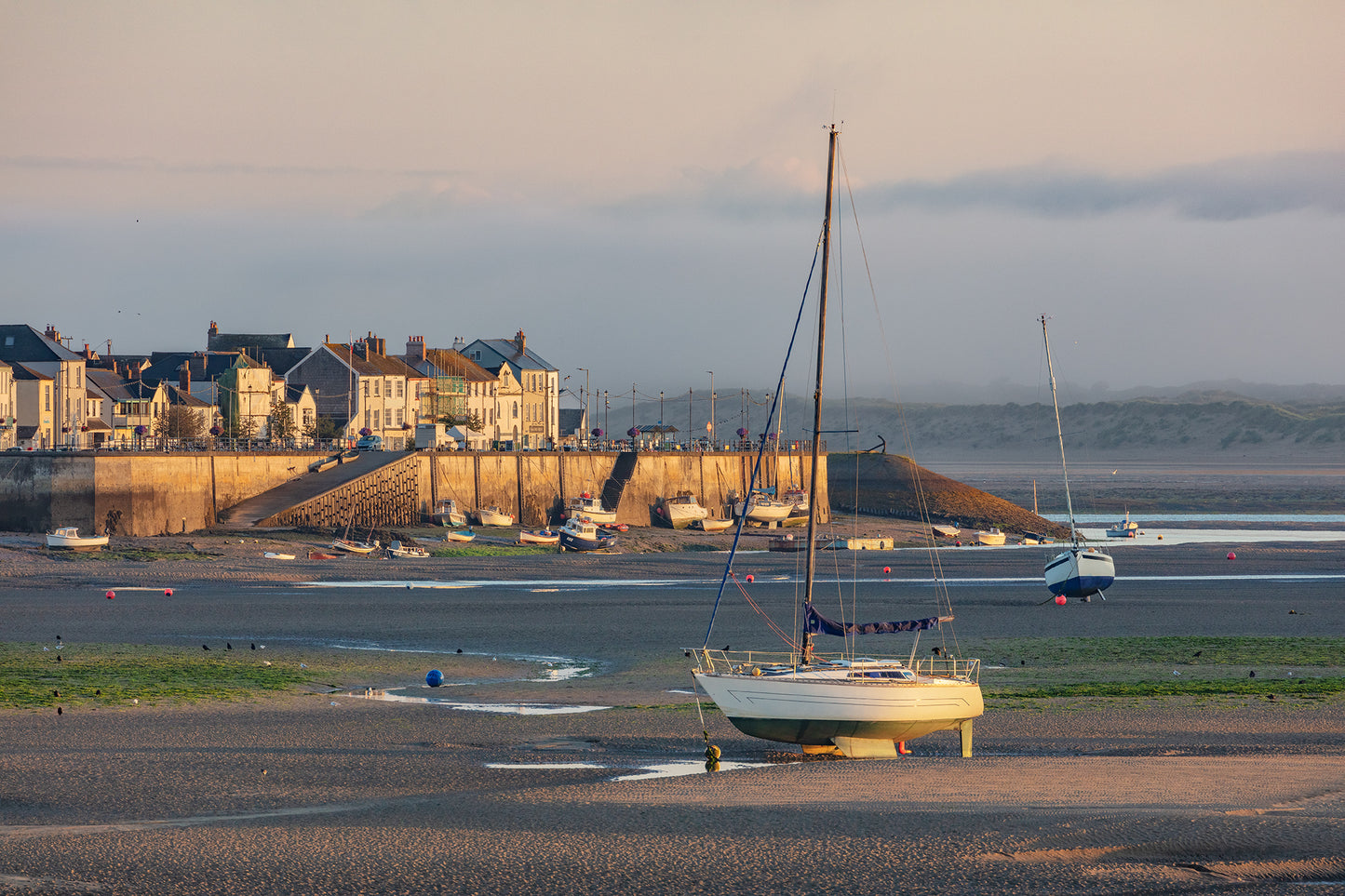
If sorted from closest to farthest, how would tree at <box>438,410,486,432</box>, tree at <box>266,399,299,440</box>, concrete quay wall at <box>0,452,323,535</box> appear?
concrete quay wall at <box>0,452,323,535</box>, tree at <box>266,399,299,440</box>, tree at <box>438,410,486,432</box>

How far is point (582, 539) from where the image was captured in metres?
70.5

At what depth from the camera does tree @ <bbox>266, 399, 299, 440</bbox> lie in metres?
98.3

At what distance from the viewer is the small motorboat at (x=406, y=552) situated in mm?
62062

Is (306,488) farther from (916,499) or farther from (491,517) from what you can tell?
(916,499)

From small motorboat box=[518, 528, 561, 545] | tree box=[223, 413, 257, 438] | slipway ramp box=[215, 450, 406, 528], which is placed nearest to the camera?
slipway ramp box=[215, 450, 406, 528]

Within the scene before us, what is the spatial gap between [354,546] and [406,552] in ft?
7.88

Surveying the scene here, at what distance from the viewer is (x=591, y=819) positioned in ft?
49.7

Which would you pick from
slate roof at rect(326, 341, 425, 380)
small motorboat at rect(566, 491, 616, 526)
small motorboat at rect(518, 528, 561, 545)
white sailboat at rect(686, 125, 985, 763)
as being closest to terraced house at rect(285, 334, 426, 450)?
slate roof at rect(326, 341, 425, 380)

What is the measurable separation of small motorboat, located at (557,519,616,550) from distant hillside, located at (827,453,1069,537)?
22.7m

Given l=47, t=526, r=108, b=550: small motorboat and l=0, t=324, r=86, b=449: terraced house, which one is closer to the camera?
l=47, t=526, r=108, b=550: small motorboat

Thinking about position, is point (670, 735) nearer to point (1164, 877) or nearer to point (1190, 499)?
point (1164, 877)

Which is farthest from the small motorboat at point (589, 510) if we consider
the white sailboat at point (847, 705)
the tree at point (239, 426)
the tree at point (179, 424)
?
the white sailboat at point (847, 705)

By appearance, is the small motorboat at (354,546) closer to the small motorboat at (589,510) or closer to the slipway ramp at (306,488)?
the slipway ramp at (306,488)

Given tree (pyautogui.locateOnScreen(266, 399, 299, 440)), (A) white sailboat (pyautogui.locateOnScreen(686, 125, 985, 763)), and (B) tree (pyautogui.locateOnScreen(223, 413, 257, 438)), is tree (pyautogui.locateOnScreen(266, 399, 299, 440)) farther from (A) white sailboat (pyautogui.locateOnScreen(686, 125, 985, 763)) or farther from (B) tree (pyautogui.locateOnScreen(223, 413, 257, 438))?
(A) white sailboat (pyautogui.locateOnScreen(686, 125, 985, 763))
